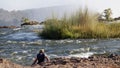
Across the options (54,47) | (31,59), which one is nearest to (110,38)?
(54,47)

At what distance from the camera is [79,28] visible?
3553 cm

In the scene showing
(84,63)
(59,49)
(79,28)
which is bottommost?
(59,49)

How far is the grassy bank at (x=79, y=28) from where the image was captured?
35188 millimetres

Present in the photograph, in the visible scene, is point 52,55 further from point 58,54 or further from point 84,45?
point 84,45

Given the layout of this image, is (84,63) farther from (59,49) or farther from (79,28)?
(79,28)

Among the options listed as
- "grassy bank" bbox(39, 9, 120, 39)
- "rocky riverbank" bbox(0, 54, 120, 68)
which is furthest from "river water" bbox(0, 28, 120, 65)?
"rocky riverbank" bbox(0, 54, 120, 68)

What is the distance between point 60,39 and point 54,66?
61.7 feet

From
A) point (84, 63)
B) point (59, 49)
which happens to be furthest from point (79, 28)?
point (84, 63)

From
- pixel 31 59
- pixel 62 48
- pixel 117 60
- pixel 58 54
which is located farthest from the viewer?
pixel 62 48

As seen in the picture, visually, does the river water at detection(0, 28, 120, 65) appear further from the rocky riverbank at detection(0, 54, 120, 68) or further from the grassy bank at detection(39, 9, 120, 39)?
the rocky riverbank at detection(0, 54, 120, 68)

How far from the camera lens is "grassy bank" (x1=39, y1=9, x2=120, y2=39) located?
1385 inches

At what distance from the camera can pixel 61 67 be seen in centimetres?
1622

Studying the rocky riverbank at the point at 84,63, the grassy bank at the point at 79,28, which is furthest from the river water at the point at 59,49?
the rocky riverbank at the point at 84,63

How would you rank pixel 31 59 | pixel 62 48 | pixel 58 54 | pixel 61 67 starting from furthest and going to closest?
pixel 62 48 < pixel 58 54 < pixel 31 59 < pixel 61 67
